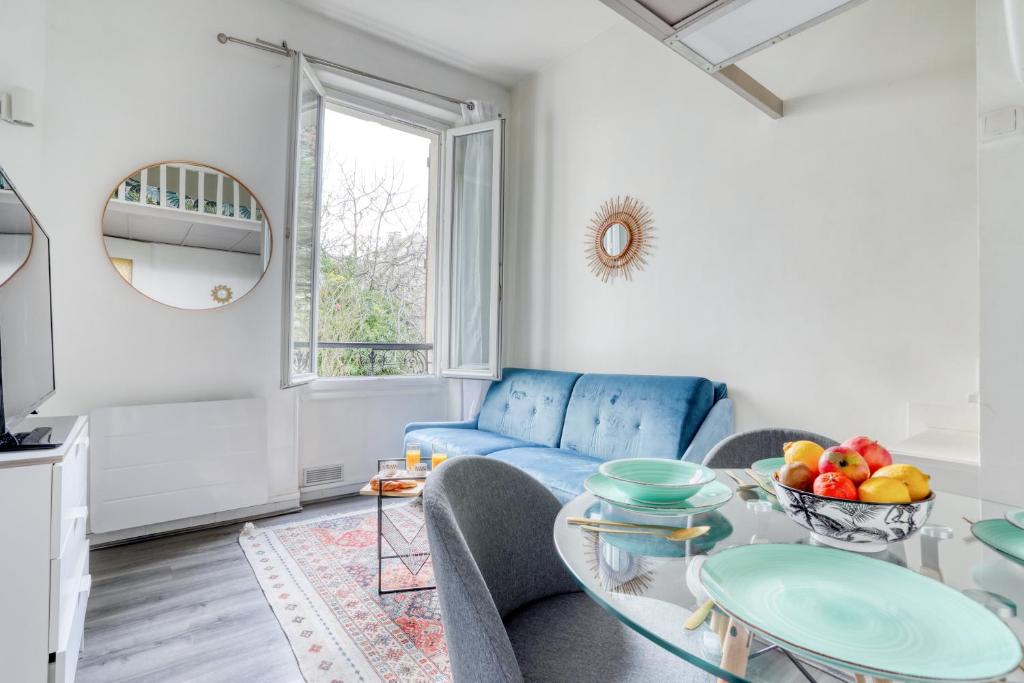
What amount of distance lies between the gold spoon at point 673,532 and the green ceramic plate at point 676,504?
0.10 feet

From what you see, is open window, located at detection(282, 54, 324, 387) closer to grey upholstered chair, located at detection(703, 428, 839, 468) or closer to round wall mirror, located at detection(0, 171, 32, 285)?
round wall mirror, located at detection(0, 171, 32, 285)

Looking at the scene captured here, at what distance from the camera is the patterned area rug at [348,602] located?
1.67 meters

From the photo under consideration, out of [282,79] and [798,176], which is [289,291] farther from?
[798,176]

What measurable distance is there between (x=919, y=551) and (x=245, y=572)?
2530mm

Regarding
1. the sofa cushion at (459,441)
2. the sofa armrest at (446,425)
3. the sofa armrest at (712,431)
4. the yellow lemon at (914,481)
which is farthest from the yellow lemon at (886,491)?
the sofa armrest at (446,425)

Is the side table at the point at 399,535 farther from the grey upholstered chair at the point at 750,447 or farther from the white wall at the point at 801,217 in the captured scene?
the white wall at the point at 801,217

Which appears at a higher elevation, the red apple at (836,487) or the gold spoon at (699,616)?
the red apple at (836,487)

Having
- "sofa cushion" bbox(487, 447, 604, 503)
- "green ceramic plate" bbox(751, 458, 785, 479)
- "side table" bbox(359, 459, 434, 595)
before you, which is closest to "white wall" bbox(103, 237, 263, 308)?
"side table" bbox(359, 459, 434, 595)

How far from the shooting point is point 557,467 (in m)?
2.52

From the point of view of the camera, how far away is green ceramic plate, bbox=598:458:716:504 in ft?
3.05

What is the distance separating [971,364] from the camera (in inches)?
71.9

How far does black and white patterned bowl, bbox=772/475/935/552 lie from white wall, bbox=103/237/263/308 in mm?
3053

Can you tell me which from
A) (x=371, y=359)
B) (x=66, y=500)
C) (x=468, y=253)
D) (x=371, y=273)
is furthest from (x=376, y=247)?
(x=66, y=500)

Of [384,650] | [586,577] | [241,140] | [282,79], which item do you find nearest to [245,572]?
[384,650]
